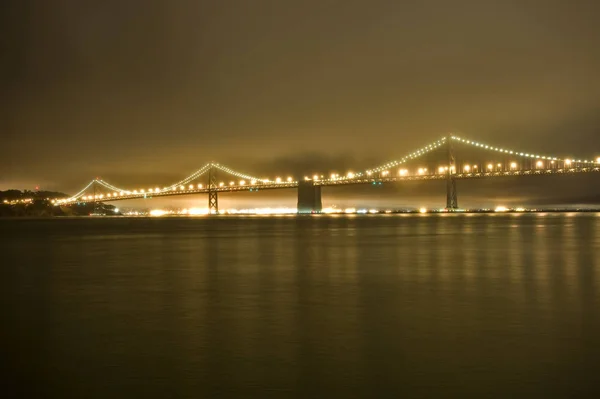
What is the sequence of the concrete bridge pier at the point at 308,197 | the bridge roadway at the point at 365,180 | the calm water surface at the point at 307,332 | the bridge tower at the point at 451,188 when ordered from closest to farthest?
1. the calm water surface at the point at 307,332
2. the bridge roadway at the point at 365,180
3. the bridge tower at the point at 451,188
4. the concrete bridge pier at the point at 308,197

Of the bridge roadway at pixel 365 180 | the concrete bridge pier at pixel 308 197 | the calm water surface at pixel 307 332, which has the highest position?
the bridge roadway at pixel 365 180

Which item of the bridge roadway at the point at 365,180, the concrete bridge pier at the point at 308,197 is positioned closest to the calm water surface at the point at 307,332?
the bridge roadway at the point at 365,180

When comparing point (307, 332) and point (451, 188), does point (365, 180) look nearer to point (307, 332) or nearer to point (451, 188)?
point (451, 188)

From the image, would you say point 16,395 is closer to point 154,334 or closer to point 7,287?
point 154,334

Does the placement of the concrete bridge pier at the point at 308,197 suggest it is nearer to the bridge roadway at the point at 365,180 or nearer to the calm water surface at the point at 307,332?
the bridge roadway at the point at 365,180

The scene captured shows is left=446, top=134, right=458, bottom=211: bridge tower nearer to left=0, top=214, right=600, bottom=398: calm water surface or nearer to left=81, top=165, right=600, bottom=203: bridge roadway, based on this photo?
left=81, top=165, right=600, bottom=203: bridge roadway

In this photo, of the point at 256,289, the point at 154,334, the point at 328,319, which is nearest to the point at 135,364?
the point at 154,334

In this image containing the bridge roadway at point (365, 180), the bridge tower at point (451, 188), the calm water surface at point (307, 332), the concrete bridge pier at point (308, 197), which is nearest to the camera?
the calm water surface at point (307, 332)

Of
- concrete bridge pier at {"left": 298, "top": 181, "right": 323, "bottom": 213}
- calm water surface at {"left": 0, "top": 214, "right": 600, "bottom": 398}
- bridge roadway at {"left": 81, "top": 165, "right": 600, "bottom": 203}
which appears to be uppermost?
bridge roadway at {"left": 81, "top": 165, "right": 600, "bottom": 203}

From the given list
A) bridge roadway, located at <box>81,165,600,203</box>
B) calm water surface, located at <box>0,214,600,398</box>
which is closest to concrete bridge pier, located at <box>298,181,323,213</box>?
bridge roadway, located at <box>81,165,600,203</box>
